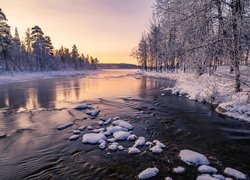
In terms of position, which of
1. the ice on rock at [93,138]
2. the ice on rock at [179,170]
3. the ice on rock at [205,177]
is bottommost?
the ice on rock at [179,170]

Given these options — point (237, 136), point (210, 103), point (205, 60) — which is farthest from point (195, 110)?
point (237, 136)

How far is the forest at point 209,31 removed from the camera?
9.48m

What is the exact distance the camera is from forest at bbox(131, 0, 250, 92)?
31.1 ft

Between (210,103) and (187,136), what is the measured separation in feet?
22.1

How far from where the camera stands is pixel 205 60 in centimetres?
1108

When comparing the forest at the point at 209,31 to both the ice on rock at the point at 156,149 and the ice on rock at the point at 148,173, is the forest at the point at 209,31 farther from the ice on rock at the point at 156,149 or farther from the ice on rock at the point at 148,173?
the ice on rock at the point at 148,173

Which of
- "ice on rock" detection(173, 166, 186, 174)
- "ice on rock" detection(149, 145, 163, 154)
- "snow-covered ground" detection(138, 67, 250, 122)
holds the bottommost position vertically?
"ice on rock" detection(173, 166, 186, 174)

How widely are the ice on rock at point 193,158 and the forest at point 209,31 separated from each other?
19.8 feet

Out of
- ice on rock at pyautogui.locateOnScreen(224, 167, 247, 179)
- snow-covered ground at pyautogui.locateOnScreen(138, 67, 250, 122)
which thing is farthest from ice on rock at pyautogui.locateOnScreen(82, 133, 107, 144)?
snow-covered ground at pyautogui.locateOnScreen(138, 67, 250, 122)

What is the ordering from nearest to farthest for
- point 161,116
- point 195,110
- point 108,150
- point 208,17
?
point 108,150 < point 208,17 < point 161,116 < point 195,110

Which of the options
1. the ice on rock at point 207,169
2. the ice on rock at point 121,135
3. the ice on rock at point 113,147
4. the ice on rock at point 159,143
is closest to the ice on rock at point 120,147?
the ice on rock at point 113,147

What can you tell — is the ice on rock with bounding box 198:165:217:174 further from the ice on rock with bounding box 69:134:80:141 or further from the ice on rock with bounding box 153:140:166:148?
the ice on rock with bounding box 69:134:80:141

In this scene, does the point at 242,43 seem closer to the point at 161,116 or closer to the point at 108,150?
the point at 161,116

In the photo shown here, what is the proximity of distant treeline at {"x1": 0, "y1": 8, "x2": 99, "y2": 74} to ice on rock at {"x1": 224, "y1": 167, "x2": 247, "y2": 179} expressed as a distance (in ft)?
149
